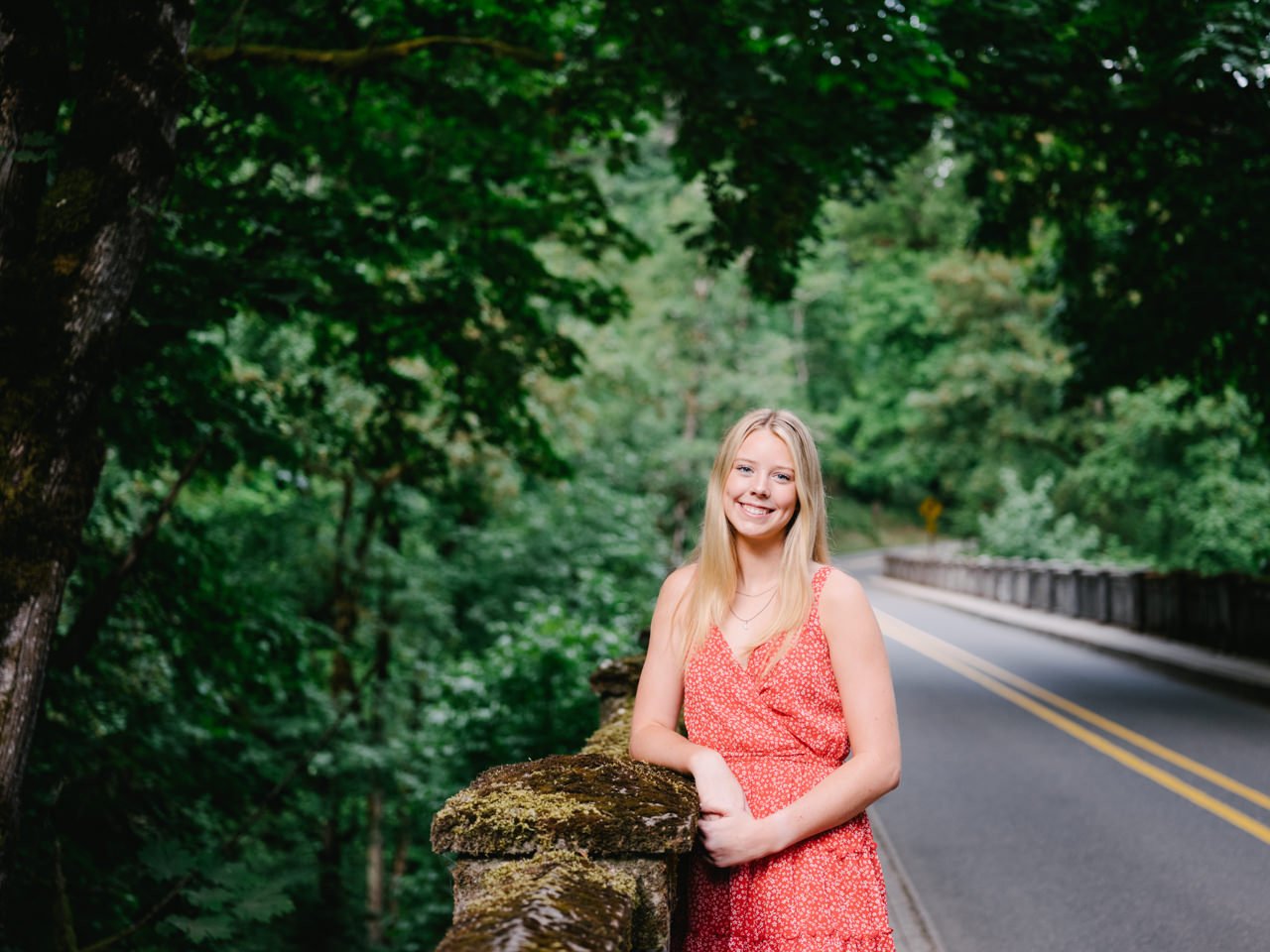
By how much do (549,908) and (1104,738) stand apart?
9.47 metres

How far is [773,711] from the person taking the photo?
246 cm

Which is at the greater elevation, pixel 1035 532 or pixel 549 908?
pixel 1035 532

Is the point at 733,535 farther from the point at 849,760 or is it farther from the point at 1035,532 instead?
the point at 1035,532

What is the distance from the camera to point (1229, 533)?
86.6 feet

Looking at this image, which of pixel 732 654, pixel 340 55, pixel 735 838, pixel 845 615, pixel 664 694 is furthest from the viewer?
pixel 340 55

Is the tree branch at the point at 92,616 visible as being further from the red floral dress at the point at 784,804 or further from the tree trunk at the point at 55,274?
the red floral dress at the point at 784,804

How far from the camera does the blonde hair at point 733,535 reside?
2580 millimetres

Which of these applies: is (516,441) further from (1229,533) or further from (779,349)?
(779,349)

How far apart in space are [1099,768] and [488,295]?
20.6 feet

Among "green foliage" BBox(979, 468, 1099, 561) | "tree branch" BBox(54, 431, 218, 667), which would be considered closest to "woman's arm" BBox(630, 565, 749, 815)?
"tree branch" BBox(54, 431, 218, 667)

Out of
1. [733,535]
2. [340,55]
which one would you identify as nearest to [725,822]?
[733,535]

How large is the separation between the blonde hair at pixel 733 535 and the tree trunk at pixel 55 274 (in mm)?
2473

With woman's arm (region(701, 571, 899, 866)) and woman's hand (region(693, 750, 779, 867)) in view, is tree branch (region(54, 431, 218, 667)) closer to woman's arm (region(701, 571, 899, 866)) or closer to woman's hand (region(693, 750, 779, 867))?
woman's hand (region(693, 750, 779, 867))

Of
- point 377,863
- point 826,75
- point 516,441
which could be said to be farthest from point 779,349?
point 826,75
